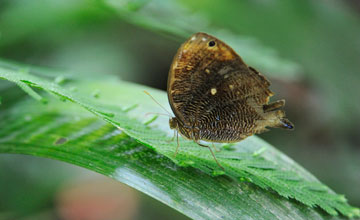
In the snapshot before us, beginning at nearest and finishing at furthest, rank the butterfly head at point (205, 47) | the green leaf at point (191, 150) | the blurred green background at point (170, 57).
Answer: the green leaf at point (191, 150) → the butterfly head at point (205, 47) → the blurred green background at point (170, 57)

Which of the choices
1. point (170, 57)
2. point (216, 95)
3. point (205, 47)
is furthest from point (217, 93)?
point (170, 57)

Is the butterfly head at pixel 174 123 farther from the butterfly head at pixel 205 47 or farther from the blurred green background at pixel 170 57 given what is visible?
the blurred green background at pixel 170 57

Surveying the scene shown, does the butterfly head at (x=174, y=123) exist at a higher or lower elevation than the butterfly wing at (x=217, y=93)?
lower

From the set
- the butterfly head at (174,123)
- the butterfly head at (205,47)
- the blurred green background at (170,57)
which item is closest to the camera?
the butterfly head at (205,47)

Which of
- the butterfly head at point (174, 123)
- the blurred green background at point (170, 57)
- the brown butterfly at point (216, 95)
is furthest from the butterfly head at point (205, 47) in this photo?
the blurred green background at point (170, 57)

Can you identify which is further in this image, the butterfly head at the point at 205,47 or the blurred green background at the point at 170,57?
the blurred green background at the point at 170,57

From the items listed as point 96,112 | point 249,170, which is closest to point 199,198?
point 249,170

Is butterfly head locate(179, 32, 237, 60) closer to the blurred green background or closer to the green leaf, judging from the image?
the green leaf

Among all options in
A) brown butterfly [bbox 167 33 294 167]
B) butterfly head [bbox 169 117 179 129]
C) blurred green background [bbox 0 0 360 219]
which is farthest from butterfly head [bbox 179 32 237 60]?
blurred green background [bbox 0 0 360 219]
